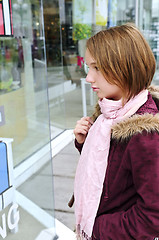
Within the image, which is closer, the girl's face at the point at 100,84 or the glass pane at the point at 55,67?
the girl's face at the point at 100,84

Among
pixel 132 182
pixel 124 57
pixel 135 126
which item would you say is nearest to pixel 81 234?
pixel 132 182

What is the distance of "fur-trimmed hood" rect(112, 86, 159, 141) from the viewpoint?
0.71m

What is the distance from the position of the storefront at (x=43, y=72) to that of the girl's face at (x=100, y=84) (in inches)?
26.3

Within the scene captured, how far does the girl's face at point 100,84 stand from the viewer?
31.4 inches

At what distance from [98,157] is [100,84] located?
0.74ft

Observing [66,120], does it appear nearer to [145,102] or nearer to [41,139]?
[41,139]

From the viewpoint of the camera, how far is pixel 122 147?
2.53 feet

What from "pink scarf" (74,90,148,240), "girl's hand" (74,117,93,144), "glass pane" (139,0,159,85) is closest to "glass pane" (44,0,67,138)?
"glass pane" (139,0,159,85)

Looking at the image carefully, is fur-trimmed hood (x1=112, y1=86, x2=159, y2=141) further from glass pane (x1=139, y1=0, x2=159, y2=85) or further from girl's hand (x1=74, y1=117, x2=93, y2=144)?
glass pane (x1=139, y1=0, x2=159, y2=85)

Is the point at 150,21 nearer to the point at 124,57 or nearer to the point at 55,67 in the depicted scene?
the point at 55,67

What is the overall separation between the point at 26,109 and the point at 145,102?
1.64 meters

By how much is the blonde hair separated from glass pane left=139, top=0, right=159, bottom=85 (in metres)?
4.68

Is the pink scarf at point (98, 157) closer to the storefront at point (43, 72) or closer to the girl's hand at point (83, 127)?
the girl's hand at point (83, 127)

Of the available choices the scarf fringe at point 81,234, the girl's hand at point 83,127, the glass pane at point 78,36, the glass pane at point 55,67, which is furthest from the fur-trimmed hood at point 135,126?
the glass pane at point 78,36
